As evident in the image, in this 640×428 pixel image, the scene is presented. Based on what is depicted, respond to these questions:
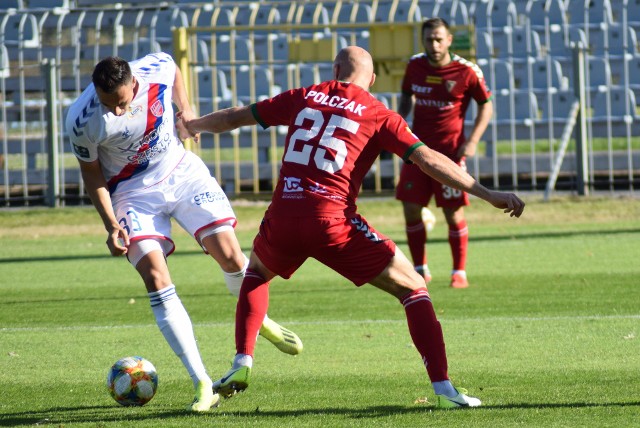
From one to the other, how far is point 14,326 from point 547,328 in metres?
4.20

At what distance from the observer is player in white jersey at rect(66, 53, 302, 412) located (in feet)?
19.4

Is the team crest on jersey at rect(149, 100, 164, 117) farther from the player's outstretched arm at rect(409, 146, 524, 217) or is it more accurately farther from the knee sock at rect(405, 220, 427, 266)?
the knee sock at rect(405, 220, 427, 266)

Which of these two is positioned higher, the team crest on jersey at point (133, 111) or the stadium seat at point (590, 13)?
the stadium seat at point (590, 13)

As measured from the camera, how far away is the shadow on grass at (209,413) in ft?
17.8

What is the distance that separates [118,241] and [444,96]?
5596 mm

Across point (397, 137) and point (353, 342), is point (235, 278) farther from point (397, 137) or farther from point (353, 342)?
point (397, 137)

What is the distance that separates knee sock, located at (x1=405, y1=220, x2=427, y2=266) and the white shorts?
440cm

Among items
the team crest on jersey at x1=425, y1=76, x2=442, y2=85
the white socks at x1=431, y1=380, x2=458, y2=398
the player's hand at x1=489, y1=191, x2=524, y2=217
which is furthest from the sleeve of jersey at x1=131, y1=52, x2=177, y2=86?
the team crest on jersey at x1=425, y1=76, x2=442, y2=85

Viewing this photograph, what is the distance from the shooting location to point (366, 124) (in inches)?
218

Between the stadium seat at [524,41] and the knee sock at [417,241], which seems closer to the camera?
the knee sock at [417,241]

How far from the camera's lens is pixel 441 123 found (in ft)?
35.8

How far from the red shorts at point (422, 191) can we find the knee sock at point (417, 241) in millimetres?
228

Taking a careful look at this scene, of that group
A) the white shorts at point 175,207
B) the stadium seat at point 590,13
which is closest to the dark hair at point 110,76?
the white shorts at point 175,207

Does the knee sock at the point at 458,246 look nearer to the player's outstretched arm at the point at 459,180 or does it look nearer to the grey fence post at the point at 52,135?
the player's outstretched arm at the point at 459,180
